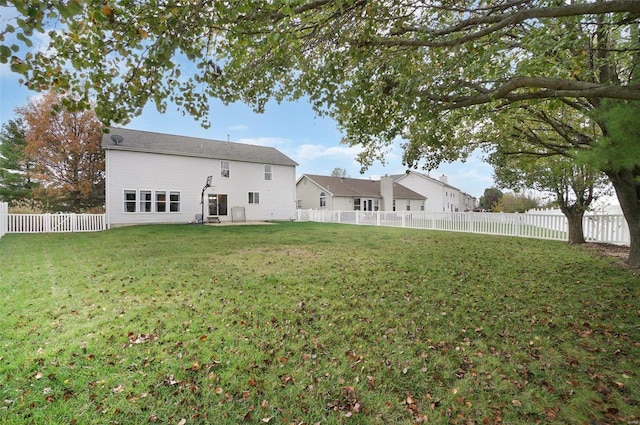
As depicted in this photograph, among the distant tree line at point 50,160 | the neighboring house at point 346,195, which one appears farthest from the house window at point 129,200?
the neighboring house at point 346,195

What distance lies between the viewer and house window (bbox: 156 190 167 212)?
19.3m

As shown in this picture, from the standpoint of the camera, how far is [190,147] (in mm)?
21156

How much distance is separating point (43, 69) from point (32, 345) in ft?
9.60

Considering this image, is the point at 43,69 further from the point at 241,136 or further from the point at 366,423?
the point at 241,136

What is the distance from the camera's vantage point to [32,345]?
10.9 ft

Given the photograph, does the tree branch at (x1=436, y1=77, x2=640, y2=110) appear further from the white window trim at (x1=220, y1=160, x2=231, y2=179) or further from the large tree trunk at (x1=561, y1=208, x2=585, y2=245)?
the white window trim at (x1=220, y1=160, x2=231, y2=179)

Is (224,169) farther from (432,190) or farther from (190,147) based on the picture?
(432,190)

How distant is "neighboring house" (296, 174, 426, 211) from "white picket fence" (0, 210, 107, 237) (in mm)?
18519

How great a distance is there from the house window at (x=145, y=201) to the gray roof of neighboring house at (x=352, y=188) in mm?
15694

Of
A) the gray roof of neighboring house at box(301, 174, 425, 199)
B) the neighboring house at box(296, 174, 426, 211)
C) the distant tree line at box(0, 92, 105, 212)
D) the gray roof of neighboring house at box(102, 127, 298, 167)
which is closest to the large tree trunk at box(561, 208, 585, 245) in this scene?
the gray roof of neighboring house at box(102, 127, 298, 167)

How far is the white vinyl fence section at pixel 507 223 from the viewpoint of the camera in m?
10.6

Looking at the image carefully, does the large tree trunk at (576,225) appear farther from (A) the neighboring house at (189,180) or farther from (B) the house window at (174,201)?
(B) the house window at (174,201)

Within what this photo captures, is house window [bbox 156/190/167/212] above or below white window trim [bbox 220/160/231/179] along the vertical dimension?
below

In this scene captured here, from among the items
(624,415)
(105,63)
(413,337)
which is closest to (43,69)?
(105,63)
